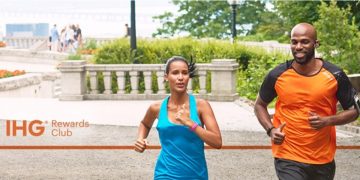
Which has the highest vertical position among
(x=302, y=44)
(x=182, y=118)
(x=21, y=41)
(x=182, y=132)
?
(x=21, y=41)

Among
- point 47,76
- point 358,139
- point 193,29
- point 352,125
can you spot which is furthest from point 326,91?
point 193,29

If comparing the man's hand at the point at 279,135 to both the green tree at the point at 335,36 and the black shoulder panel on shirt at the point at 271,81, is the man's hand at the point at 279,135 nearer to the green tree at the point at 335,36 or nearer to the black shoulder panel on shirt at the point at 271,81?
the black shoulder panel on shirt at the point at 271,81

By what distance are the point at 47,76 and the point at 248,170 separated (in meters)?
16.4

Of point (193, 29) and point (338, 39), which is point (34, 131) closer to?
point (338, 39)

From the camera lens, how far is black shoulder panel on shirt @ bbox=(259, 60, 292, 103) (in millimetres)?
6244

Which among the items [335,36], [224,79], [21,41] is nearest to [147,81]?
[224,79]

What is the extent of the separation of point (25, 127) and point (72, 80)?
4.86 meters

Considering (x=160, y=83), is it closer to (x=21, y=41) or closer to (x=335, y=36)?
(x=335, y=36)

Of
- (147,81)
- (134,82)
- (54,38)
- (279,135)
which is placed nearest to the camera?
(279,135)

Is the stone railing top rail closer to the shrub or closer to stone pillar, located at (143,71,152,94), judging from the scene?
the shrub

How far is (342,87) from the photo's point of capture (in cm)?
617

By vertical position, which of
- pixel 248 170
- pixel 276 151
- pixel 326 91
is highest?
pixel 326 91

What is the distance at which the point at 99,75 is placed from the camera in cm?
2247

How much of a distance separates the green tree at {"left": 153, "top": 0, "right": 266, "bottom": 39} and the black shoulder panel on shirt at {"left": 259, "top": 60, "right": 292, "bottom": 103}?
4742cm
